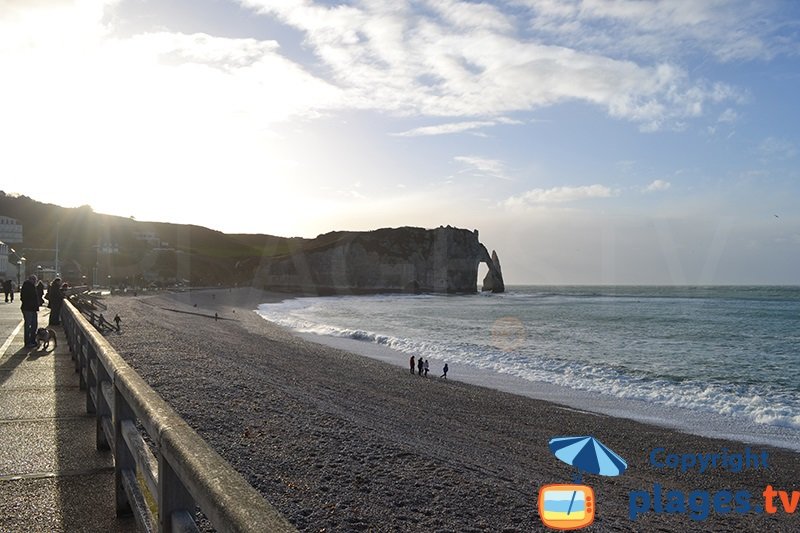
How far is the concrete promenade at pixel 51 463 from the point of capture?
13.6 ft

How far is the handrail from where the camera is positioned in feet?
5.83

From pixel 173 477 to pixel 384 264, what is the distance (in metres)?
128

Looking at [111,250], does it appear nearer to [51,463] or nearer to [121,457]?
[51,463]

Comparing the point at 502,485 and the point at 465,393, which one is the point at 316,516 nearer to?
the point at 502,485

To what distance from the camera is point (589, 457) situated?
339 inches

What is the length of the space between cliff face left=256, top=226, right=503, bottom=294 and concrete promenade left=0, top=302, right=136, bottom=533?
4544 inches

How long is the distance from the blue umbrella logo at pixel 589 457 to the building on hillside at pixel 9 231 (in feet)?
409

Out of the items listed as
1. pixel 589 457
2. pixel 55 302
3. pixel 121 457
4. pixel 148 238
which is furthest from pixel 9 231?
pixel 121 457

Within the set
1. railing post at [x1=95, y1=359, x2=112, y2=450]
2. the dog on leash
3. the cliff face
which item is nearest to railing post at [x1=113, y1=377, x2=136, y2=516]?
railing post at [x1=95, y1=359, x2=112, y2=450]

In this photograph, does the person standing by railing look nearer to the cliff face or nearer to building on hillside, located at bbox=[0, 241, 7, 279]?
building on hillside, located at bbox=[0, 241, 7, 279]

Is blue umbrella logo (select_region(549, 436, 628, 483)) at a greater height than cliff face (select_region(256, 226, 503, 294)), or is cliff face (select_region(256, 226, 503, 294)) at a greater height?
cliff face (select_region(256, 226, 503, 294))

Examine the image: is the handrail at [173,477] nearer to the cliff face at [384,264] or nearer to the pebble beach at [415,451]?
the pebble beach at [415,451]

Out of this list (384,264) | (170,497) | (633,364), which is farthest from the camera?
(384,264)

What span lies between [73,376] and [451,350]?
78.9 feet
